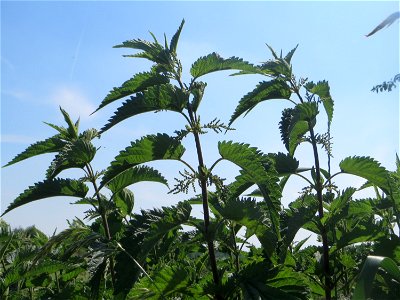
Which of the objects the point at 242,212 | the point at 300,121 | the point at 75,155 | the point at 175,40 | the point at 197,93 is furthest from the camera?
the point at 75,155

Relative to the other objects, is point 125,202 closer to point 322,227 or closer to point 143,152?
point 143,152

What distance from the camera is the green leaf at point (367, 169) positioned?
2332 mm

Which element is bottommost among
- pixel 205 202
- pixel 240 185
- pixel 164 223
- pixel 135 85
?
pixel 164 223

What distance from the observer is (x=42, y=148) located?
2.82 metres

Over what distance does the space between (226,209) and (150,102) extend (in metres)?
0.55

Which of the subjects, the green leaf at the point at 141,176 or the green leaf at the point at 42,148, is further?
the green leaf at the point at 42,148

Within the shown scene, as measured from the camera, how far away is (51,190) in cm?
274

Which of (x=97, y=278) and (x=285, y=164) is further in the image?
(x=285, y=164)

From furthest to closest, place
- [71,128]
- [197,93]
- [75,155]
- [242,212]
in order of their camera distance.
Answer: [71,128], [75,155], [197,93], [242,212]

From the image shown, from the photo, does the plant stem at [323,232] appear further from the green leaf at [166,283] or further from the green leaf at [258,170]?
the green leaf at [166,283]

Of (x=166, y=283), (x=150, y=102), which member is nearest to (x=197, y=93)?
(x=150, y=102)

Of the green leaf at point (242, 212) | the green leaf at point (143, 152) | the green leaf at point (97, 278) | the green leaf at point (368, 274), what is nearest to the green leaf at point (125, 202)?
the green leaf at point (97, 278)

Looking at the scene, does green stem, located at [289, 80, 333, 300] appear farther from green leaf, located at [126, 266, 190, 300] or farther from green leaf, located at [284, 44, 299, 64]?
green leaf, located at [126, 266, 190, 300]

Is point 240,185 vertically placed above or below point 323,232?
above
